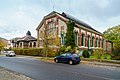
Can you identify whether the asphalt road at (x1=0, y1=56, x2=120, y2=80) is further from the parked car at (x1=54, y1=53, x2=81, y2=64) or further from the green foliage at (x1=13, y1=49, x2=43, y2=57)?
the green foliage at (x1=13, y1=49, x2=43, y2=57)

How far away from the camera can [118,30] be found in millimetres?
36000

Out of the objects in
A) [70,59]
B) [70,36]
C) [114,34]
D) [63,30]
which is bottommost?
[70,59]

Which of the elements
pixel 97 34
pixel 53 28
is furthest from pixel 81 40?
pixel 97 34

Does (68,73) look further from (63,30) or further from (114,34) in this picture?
(63,30)

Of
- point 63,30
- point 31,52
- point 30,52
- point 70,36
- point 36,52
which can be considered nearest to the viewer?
point 70,36

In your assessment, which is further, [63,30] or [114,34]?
[63,30]

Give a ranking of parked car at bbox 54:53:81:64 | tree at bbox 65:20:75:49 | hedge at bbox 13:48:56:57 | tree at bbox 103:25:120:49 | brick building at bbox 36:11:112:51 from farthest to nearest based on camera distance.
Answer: brick building at bbox 36:11:112:51, hedge at bbox 13:48:56:57, tree at bbox 65:20:75:49, tree at bbox 103:25:120:49, parked car at bbox 54:53:81:64

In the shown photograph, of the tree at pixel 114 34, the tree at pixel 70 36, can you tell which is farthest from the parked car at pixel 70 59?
the tree at pixel 114 34

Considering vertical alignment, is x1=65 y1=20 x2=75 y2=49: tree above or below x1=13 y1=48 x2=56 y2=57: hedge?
above

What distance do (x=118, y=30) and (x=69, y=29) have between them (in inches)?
382

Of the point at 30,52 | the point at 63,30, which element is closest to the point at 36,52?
the point at 30,52

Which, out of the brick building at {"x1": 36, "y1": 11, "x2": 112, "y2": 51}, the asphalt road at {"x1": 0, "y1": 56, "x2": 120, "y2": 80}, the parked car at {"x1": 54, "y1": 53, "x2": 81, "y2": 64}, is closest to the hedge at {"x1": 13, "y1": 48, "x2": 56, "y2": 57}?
the brick building at {"x1": 36, "y1": 11, "x2": 112, "y2": 51}

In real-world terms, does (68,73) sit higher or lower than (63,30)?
lower

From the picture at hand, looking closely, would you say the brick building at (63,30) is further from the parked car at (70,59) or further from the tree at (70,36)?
the parked car at (70,59)
